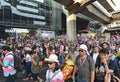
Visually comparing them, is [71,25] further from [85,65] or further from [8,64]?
[85,65]

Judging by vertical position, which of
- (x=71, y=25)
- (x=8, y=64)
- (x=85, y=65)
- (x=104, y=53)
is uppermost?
(x=71, y=25)

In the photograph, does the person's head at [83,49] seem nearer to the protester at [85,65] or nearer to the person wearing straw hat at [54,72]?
the protester at [85,65]

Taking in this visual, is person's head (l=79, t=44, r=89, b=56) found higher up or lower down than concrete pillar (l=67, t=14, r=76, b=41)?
lower down

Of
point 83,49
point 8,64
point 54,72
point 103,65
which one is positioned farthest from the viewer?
point 8,64

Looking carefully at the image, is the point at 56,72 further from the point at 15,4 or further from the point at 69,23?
the point at 15,4

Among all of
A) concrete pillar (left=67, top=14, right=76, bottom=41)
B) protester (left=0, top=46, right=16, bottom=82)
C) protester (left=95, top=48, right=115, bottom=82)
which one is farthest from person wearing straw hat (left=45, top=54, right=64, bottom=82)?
concrete pillar (left=67, top=14, right=76, bottom=41)

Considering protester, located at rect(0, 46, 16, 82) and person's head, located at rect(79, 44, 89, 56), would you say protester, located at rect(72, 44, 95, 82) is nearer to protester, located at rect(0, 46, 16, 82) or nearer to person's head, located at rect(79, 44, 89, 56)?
person's head, located at rect(79, 44, 89, 56)

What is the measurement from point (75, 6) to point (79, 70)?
71.7 feet

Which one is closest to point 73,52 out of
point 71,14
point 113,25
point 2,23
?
point 71,14

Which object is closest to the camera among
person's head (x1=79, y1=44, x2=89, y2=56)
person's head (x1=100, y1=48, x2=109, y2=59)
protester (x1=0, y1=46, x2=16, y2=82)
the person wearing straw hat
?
the person wearing straw hat

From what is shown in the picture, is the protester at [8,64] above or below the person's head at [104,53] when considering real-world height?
below

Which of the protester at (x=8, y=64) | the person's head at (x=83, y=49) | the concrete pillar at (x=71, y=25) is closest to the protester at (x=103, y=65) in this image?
the person's head at (x=83, y=49)

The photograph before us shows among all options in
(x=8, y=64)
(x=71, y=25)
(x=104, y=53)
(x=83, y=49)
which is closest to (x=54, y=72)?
(x=104, y=53)

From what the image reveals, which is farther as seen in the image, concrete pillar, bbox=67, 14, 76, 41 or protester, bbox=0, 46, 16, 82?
concrete pillar, bbox=67, 14, 76, 41
